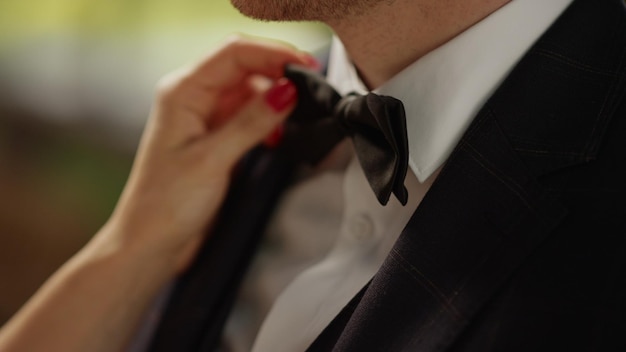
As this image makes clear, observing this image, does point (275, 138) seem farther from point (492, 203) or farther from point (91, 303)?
point (492, 203)

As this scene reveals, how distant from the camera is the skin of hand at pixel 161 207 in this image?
1086mm

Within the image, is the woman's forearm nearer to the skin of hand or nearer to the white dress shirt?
the skin of hand

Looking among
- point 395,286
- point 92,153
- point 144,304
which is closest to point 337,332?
point 395,286

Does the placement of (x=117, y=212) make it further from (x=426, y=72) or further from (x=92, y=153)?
(x=92, y=153)

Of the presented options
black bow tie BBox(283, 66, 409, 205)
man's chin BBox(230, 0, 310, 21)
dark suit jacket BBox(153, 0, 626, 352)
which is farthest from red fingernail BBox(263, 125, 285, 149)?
dark suit jacket BBox(153, 0, 626, 352)

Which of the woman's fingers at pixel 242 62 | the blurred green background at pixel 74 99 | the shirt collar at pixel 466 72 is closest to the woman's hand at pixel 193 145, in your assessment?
the woman's fingers at pixel 242 62

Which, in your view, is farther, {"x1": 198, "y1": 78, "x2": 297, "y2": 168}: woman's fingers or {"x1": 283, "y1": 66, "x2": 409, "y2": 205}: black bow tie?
{"x1": 198, "y1": 78, "x2": 297, "y2": 168}: woman's fingers

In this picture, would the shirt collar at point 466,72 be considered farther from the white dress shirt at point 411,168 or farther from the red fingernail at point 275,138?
the red fingernail at point 275,138

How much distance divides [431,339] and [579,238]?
171 mm

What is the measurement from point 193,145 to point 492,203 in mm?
494

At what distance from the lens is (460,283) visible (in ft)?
2.48

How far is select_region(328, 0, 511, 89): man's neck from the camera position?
89cm

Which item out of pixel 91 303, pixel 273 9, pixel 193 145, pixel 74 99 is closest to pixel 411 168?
pixel 273 9

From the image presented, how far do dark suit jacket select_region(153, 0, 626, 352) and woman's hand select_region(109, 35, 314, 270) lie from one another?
35cm
